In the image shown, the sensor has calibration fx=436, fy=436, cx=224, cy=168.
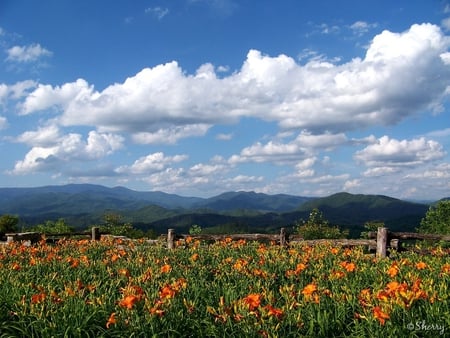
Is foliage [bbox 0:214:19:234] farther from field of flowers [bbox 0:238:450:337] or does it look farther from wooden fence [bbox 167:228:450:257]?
field of flowers [bbox 0:238:450:337]

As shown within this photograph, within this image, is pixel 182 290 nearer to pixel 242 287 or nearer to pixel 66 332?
pixel 242 287

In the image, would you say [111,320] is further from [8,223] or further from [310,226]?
[8,223]

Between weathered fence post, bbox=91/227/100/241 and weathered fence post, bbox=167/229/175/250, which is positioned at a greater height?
weathered fence post, bbox=167/229/175/250

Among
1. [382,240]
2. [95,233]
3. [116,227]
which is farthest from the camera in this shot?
[116,227]

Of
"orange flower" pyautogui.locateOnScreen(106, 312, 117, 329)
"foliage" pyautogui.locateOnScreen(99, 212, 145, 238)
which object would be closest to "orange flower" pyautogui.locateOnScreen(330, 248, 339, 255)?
"orange flower" pyautogui.locateOnScreen(106, 312, 117, 329)

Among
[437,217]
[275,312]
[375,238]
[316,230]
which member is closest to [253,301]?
[275,312]

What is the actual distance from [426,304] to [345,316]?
3.11 ft

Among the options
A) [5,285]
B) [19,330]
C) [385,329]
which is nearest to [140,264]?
Result: [5,285]

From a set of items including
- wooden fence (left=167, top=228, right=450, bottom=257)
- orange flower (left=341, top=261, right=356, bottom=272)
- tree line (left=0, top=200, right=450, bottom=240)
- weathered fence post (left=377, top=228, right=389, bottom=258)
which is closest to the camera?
orange flower (left=341, top=261, right=356, bottom=272)

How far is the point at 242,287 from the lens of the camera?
6.71 meters

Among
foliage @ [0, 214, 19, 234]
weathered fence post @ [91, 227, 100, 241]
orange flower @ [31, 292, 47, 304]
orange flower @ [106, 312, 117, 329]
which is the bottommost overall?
foliage @ [0, 214, 19, 234]

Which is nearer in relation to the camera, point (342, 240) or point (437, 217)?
point (342, 240)

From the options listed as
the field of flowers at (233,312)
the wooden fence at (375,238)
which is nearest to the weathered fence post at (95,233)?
the wooden fence at (375,238)

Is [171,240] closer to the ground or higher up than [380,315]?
closer to the ground
